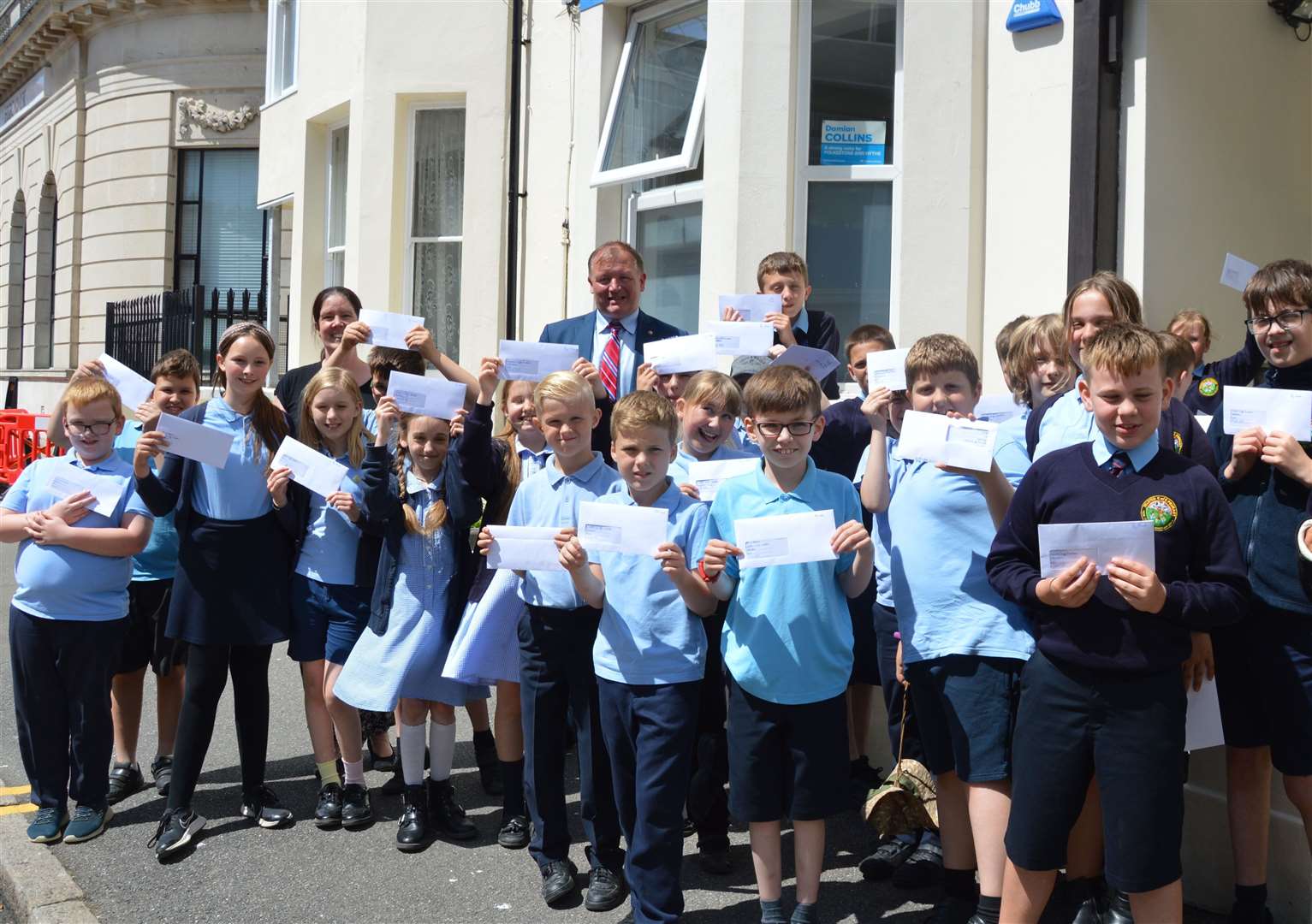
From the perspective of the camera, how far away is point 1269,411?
11.4 feet

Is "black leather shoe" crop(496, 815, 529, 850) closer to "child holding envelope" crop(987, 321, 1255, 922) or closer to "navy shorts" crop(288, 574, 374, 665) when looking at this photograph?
"navy shorts" crop(288, 574, 374, 665)

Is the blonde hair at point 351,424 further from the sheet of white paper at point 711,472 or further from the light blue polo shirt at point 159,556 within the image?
the sheet of white paper at point 711,472

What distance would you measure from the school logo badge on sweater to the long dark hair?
349 cm

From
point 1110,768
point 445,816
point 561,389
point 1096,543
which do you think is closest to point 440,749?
point 445,816

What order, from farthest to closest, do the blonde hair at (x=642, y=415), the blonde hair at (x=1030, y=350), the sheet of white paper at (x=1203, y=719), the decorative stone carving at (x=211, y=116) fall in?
1. the decorative stone carving at (x=211, y=116)
2. the blonde hair at (x=1030, y=350)
3. the blonde hair at (x=642, y=415)
4. the sheet of white paper at (x=1203, y=719)

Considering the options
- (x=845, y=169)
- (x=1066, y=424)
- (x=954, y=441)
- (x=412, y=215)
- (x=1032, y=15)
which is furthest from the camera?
(x=412, y=215)

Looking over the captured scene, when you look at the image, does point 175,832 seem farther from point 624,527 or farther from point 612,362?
point 612,362

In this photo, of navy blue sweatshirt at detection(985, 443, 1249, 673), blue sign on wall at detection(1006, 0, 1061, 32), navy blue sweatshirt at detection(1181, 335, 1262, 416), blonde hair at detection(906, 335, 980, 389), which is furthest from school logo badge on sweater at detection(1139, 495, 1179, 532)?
blue sign on wall at detection(1006, 0, 1061, 32)

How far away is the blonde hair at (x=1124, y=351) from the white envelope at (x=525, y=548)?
1812mm

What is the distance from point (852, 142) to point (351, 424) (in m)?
4.00

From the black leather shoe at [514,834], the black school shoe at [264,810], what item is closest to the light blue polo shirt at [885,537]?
the black leather shoe at [514,834]

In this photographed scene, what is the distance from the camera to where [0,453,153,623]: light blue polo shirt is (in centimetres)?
485

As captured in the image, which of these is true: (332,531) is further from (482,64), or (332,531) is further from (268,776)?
(482,64)

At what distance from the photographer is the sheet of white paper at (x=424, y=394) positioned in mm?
4711
